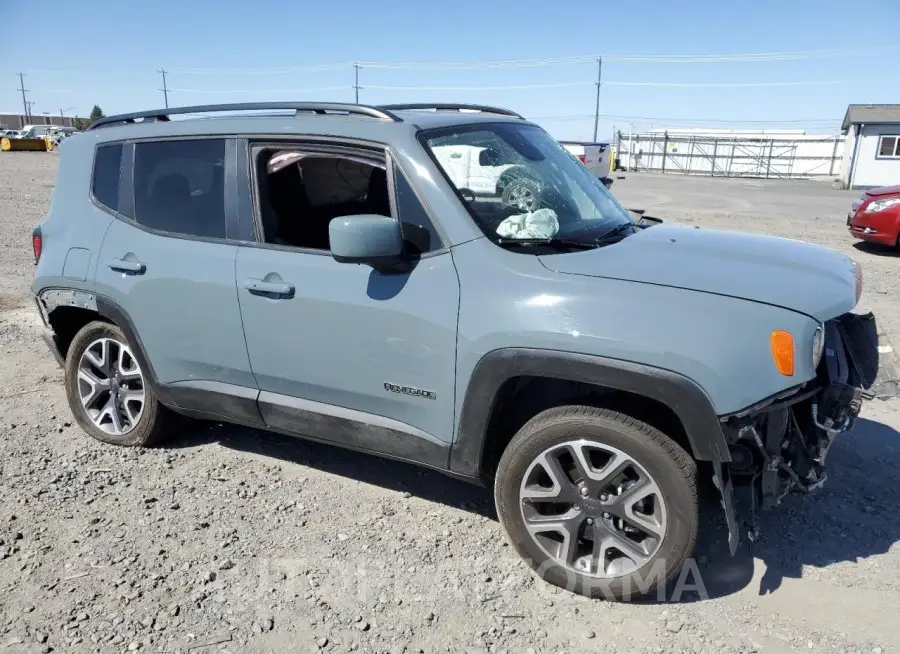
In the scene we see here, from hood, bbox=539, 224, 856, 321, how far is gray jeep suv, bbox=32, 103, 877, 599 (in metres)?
0.02

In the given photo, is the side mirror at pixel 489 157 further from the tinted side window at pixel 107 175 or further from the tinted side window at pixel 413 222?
the tinted side window at pixel 107 175

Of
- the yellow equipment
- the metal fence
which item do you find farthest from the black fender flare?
the yellow equipment

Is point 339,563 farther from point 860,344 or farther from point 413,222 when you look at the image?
point 860,344

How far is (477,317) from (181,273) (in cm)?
176

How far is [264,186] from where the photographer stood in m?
3.71

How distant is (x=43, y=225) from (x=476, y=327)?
3154 mm

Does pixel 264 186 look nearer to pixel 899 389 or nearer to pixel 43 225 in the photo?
pixel 43 225

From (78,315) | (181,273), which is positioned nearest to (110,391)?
(78,315)

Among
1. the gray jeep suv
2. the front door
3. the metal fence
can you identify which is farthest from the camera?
the metal fence

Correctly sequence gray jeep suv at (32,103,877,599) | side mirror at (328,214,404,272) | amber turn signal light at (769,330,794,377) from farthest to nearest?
side mirror at (328,214,404,272) < gray jeep suv at (32,103,877,599) < amber turn signal light at (769,330,794,377)

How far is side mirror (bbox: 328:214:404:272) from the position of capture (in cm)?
308

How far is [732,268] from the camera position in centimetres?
312

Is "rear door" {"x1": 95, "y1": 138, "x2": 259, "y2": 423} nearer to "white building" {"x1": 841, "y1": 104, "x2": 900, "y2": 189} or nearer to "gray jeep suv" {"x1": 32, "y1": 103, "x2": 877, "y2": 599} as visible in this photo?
"gray jeep suv" {"x1": 32, "y1": 103, "x2": 877, "y2": 599}

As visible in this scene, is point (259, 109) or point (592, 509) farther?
point (259, 109)
